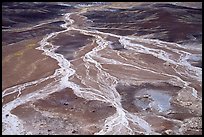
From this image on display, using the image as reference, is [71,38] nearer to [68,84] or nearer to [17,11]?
[68,84]

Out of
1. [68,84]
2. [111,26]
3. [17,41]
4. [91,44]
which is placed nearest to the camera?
[68,84]

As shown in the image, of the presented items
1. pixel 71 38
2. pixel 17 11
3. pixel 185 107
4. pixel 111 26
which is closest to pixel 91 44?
pixel 71 38

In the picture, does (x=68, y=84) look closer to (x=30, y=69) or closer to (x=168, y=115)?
(x=30, y=69)

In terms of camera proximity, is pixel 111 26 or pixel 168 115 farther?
pixel 111 26

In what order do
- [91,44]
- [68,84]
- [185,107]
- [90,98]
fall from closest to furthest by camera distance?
[185,107] < [90,98] < [68,84] < [91,44]

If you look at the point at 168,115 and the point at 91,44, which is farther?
the point at 91,44

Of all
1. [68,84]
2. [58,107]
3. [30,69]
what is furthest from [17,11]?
[58,107]
